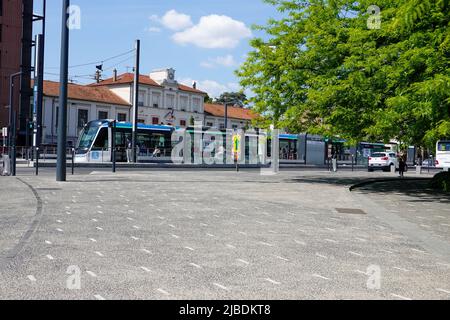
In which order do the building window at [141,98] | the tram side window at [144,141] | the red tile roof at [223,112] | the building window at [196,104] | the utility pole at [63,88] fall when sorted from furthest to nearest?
the red tile roof at [223,112], the building window at [196,104], the building window at [141,98], the tram side window at [144,141], the utility pole at [63,88]

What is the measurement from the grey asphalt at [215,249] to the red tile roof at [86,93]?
171 feet

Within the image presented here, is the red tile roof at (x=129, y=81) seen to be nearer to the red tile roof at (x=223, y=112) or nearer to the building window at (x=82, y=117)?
the red tile roof at (x=223, y=112)

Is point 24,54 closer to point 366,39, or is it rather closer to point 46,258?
point 366,39

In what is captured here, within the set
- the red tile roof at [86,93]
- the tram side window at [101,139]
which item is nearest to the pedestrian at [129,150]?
the tram side window at [101,139]

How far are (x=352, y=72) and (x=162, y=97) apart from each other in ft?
195

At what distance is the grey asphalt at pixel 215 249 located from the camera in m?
4.71

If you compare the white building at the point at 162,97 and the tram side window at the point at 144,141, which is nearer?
the tram side window at the point at 144,141

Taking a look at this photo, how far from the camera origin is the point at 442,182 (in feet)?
62.9

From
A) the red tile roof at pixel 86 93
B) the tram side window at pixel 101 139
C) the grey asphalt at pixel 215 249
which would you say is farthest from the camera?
the red tile roof at pixel 86 93

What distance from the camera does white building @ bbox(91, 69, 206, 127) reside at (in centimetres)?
7056

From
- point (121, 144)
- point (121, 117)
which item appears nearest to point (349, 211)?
point (121, 144)

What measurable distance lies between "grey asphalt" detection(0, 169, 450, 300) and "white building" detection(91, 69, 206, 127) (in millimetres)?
59390

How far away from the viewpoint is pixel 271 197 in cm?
1391

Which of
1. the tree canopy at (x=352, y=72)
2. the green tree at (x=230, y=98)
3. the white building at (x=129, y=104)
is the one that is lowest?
the tree canopy at (x=352, y=72)
